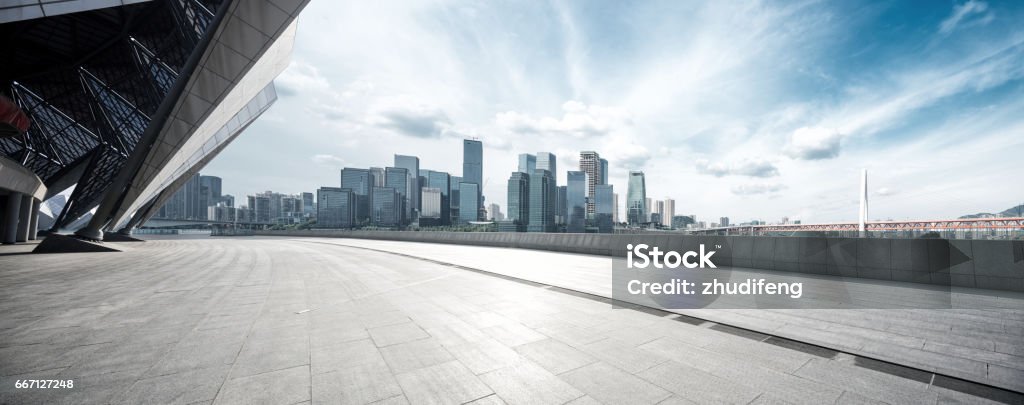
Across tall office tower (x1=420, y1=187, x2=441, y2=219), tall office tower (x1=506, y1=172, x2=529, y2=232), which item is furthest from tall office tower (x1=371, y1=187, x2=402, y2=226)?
tall office tower (x1=506, y1=172, x2=529, y2=232)

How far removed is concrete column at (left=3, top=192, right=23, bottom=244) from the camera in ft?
89.6

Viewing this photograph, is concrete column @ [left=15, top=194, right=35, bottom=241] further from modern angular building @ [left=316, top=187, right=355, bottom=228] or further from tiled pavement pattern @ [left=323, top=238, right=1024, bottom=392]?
modern angular building @ [left=316, top=187, right=355, bottom=228]

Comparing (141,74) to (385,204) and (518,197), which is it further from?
(385,204)

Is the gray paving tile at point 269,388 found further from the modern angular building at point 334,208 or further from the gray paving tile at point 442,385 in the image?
the modern angular building at point 334,208

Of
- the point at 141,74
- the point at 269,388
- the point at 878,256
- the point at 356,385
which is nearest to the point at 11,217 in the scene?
the point at 141,74

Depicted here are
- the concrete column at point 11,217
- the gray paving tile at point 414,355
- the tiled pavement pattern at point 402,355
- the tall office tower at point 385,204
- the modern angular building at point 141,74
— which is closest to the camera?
the tiled pavement pattern at point 402,355

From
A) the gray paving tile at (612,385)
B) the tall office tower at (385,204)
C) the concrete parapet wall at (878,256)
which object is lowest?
the gray paving tile at (612,385)

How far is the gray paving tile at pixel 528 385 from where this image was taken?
3346 mm

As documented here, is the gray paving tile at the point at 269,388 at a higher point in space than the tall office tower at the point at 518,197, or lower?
lower

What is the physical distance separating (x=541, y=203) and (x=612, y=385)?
16887 cm

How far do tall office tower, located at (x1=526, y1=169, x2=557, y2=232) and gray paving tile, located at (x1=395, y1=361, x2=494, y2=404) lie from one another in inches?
6216

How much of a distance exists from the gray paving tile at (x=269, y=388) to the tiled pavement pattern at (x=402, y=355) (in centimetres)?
2

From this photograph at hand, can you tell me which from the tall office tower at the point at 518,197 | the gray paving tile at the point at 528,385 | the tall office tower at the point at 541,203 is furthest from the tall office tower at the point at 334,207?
the gray paving tile at the point at 528,385

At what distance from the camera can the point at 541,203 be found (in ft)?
564
